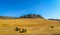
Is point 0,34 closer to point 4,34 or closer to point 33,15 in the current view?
point 4,34

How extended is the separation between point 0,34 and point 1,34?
178 millimetres

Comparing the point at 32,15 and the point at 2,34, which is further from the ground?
the point at 32,15

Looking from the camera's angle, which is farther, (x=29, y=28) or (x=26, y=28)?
(x=29, y=28)

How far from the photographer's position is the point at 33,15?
64812 mm

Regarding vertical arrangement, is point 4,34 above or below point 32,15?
below

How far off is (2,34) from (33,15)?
4094 cm

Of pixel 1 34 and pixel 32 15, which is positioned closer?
pixel 1 34

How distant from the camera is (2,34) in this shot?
24375 mm

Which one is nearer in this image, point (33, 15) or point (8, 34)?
point (8, 34)

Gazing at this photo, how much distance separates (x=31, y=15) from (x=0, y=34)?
132ft

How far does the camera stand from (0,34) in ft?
79.5

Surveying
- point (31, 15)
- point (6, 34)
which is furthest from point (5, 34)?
point (31, 15)

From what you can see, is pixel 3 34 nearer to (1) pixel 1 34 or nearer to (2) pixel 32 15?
(1) pixel 1 34

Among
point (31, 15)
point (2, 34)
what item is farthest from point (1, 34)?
point (31, 15)
